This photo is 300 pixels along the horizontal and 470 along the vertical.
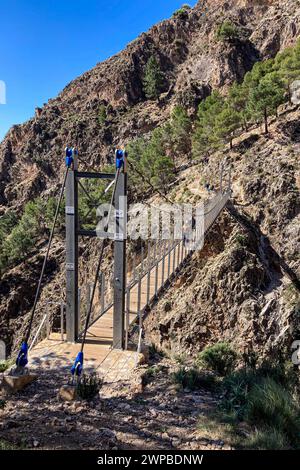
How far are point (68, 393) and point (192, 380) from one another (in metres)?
1.23

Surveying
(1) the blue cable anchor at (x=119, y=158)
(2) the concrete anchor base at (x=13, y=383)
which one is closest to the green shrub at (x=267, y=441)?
(2) the concrete anchor base at (x=13, y=383)

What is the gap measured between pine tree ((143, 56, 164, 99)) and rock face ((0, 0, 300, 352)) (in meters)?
0.86

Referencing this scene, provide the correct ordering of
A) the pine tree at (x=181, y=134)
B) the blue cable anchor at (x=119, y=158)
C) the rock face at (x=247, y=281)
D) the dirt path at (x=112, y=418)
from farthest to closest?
1. the pine tree at (x=181, y=134)
2. the rock face at (x=247, y=281)
3. the blue cable anchor at (x=119, y=158)
4. the dirt path at (x=112, y=418)

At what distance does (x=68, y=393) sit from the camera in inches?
110

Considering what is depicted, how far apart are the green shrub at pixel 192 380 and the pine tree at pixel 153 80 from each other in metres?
35.4

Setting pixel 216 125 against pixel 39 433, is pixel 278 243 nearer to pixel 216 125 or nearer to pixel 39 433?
pixel 216 125

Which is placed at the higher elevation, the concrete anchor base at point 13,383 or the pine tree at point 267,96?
the pine tree at point 267,96

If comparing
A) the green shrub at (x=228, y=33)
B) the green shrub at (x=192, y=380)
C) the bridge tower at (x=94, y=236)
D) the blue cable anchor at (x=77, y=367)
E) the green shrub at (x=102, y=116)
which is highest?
the green shrub at (x=228, y=33)

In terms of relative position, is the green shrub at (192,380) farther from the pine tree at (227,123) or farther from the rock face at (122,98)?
the pine tree at (227,123)

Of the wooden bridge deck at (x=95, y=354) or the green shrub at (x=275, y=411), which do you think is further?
the wooden bridge deck at (x=95, y=354)

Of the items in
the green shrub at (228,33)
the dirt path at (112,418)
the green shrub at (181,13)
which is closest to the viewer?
the dirt path at (112,418)

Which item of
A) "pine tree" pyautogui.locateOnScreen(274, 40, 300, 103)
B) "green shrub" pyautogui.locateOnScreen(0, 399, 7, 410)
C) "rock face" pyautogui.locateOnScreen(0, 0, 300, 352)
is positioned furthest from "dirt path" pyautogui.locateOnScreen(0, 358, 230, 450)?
"pine tree" pyautogui.locateOnScreen(274, 40, 300, 103)

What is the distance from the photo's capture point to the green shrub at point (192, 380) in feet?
10.5

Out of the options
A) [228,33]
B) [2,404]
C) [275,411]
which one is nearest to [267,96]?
[275,411]
